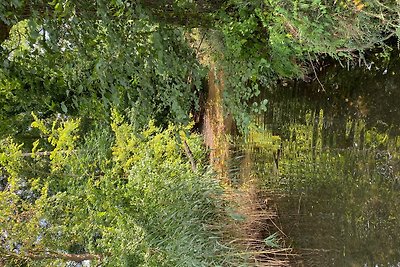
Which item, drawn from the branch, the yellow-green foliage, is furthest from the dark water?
the branch

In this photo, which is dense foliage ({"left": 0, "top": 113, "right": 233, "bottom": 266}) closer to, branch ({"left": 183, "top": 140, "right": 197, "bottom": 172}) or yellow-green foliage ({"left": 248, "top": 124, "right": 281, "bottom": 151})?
branch ({"left": 183, "top": 140, "right": 197, "bottom": 172})

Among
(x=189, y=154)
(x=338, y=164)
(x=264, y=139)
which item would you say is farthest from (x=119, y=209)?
(x=338, y=164)

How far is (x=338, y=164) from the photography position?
4.98 m

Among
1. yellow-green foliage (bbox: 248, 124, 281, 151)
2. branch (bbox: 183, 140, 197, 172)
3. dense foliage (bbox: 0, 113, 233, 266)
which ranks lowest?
dense foliage (bbox: 0, 113, 233, 266)

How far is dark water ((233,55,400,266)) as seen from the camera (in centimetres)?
441

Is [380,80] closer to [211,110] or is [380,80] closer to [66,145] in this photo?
[211,110]

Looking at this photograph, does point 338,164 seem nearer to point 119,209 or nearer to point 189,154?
point 189,154

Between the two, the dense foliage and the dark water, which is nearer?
the dark water

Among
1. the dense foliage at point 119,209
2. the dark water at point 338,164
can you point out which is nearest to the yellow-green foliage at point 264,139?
the dark water at point 338,164

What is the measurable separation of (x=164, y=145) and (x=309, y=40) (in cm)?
294

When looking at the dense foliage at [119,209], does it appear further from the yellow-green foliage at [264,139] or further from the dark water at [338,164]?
the dark water at [338,164]

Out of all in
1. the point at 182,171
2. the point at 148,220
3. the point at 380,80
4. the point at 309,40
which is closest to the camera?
the point at 309,40

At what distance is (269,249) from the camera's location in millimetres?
5750

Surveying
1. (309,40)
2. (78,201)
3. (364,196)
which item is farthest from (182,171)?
(309,40)
